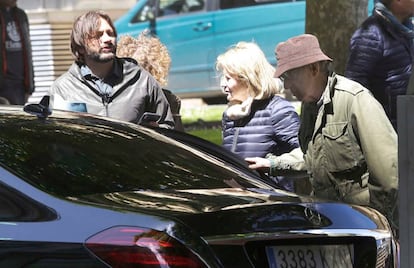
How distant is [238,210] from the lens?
358 centimetres

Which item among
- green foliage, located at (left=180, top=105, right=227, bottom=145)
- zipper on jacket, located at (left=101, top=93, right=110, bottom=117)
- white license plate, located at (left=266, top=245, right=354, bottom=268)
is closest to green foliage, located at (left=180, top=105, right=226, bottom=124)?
green foliage, located at (left=180, top=105, right=227, bottom=145)

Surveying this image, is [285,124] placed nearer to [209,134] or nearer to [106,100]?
[106,100]

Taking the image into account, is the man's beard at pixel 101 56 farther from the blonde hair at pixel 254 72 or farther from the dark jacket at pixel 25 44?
the dark jacket at pixel 25 44

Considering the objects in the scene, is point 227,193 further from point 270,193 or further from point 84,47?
point 84,47

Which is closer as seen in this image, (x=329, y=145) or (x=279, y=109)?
(x=329, y=145)

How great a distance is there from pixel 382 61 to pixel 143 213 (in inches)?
137

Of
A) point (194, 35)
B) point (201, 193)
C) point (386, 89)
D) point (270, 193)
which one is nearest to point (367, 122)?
point (270, 193)

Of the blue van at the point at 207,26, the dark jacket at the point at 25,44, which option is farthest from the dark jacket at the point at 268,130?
the blue van at the point at 207,26

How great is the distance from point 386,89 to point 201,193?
3.01 metres

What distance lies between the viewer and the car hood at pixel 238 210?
345 centimetres

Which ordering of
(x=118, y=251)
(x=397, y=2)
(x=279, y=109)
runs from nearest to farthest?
(x=118, y=251)
(x=279, y=109)
(x=397, y=2)

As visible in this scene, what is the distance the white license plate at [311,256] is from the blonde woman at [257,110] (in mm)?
2083

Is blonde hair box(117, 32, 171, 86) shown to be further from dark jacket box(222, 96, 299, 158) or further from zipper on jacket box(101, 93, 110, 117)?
dark jacket box(222, 96, 299, 158)

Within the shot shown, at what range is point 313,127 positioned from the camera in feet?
17.3
